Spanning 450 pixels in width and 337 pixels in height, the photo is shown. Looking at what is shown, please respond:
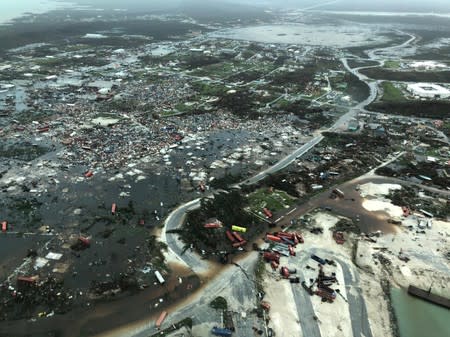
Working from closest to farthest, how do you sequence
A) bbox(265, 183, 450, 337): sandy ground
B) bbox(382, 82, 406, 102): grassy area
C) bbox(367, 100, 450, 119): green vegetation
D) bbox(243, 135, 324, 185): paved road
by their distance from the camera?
bbox(265, 183, 450, 337): sandy ground < bbox(243, 135, 324, 185): paved road < bbox(367, 100, 450, 119): green vegetation < bbox(382, 82, 406, 102): grassy area

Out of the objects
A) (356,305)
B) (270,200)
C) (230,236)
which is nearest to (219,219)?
(230,236)

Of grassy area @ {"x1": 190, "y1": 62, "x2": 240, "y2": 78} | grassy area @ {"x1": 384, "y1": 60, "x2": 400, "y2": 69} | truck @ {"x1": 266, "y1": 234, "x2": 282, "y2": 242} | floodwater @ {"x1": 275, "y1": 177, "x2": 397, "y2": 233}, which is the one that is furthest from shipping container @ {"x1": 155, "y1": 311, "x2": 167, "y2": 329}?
grassy area @ {"x1": 384, "y1": 60, "x2": 400, "y2": 69}

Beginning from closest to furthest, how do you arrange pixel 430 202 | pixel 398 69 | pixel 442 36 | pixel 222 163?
pixel 430 202
pixel 222 163
pixel 398 69
pixel 442 36

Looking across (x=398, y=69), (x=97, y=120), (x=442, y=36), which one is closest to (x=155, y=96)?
(x=97, y=120)

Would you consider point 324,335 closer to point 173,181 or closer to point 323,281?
point 323,281

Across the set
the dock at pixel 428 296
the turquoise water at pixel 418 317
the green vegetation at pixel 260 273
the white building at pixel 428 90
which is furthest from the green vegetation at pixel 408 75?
the green vegetation at pixel 260 273

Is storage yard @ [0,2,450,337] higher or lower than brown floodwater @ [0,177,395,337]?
higher

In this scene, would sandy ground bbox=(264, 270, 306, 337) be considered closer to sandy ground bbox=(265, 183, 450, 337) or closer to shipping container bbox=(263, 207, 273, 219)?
sandy ground bbox=(265, 183, 450, 337)
